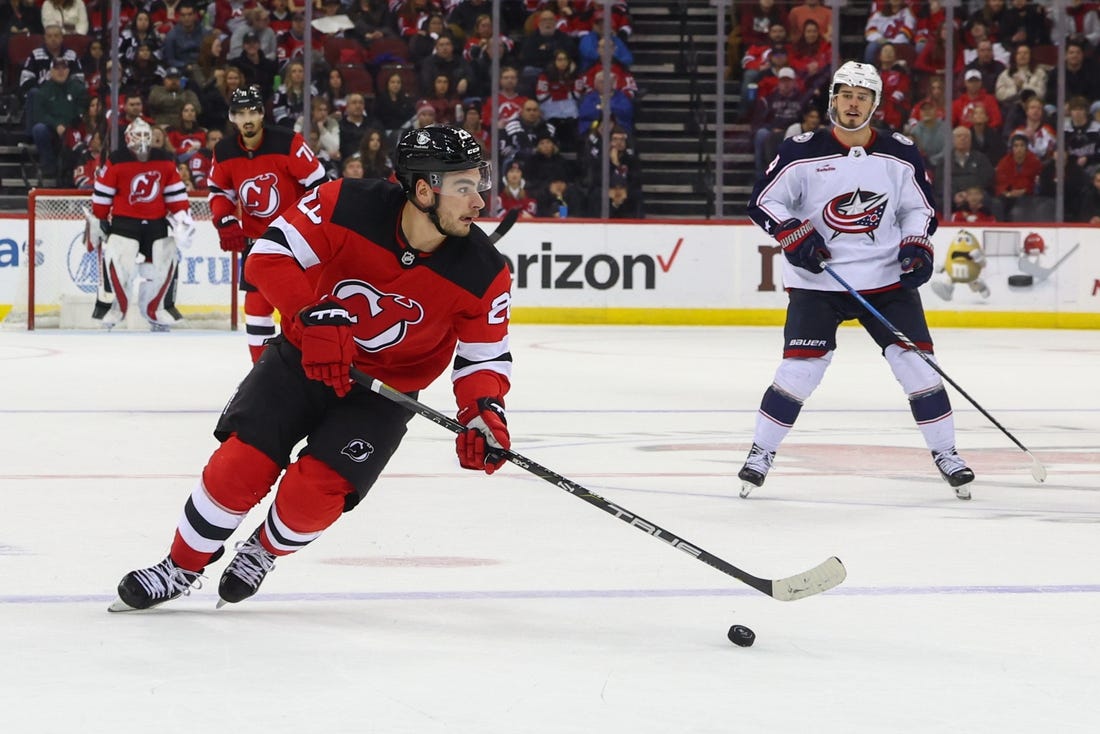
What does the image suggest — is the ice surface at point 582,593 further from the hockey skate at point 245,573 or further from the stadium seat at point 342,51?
the stadium seat at point 342,51

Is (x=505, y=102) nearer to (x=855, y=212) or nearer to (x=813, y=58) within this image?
(x=813, y=58)

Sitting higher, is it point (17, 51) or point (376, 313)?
point (17, 51)

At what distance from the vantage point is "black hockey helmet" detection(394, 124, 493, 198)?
3.33 m

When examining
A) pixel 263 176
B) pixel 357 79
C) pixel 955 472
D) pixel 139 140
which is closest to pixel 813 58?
pixel 357 79

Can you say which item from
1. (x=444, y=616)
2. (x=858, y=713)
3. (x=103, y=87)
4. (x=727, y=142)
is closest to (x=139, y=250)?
(x=103, y=87)

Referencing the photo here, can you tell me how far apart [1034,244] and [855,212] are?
26.7ft

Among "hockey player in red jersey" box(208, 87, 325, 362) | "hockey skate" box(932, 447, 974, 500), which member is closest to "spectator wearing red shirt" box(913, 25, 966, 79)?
"hockey player in red jersey" box(208, 87, 325, 362)

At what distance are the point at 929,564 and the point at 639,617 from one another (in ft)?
2.91

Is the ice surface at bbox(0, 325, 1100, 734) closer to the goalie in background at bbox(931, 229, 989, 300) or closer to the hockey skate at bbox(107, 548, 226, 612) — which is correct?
the hockey skate at bbox(107, 548, 226, 612)

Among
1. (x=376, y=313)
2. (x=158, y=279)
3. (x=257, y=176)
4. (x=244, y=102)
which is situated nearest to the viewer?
(x=376, y=313)

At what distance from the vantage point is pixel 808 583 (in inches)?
131

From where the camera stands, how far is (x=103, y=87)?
42.4 ft

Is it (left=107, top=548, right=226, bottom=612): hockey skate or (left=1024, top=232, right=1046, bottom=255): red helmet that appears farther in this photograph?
(left=1024, top=232, right=1046, bottom=255): red helmet

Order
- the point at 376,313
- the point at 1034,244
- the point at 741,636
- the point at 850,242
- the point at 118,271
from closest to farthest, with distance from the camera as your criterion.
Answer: the point at 741,636 → the point at 376,313 → the point at 850,242 → the point at 118,271 → the point at 1034,244
